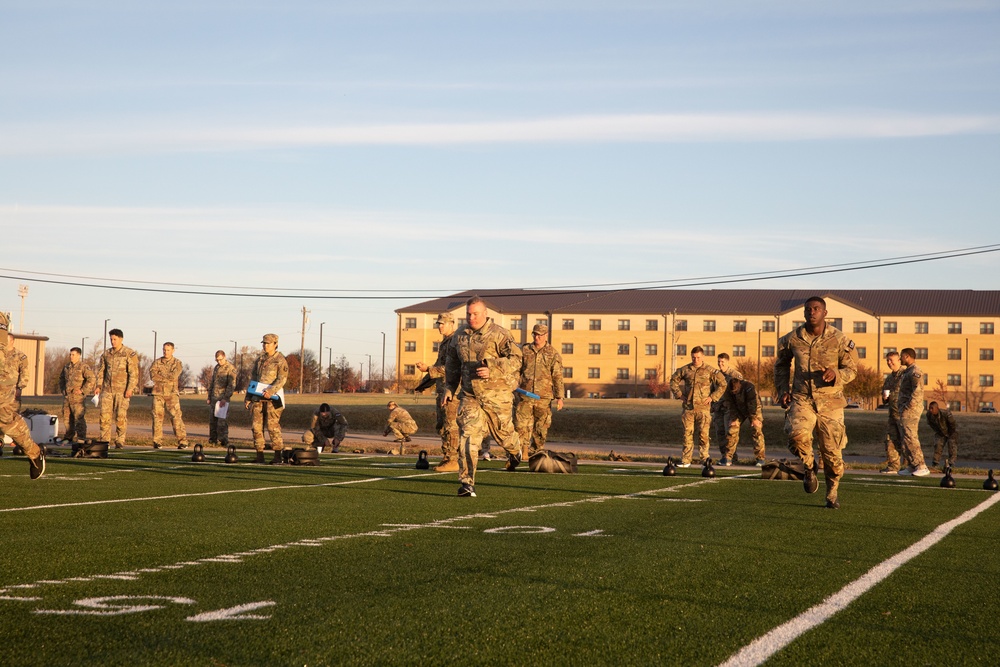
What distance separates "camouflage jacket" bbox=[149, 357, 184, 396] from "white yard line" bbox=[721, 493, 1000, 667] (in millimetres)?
19716

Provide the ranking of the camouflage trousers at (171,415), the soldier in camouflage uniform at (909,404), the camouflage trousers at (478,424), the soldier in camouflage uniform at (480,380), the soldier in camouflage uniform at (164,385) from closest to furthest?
the camouflage trousers at (478,424), the soldier in camouflage uniform at (480,380), the soldier in camouflage uniform at (909,404), the camouflage trousers at (171,415), the soldier in camouflage uniform at (164,385)

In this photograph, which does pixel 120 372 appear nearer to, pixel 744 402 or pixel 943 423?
pixel 744 402

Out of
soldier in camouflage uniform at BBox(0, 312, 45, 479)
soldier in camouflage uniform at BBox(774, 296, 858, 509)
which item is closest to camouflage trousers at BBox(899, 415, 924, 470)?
soldier in camouflage uniform at BBox(774, 296, 858, 509)

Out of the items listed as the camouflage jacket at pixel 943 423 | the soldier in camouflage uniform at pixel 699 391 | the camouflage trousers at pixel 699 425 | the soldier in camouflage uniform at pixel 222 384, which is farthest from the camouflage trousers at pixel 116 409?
the camouflage jacket at pixel 943 423

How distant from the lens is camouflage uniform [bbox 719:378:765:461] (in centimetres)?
2344

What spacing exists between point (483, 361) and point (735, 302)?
356 ft

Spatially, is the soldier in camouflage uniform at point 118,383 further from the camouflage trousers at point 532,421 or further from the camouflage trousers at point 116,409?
the camouflage trousers at point 532,421

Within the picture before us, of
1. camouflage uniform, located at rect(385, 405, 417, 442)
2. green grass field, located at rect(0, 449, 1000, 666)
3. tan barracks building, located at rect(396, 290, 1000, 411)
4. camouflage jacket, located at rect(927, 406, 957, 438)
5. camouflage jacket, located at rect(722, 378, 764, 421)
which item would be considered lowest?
green grass field, located at rect(0, 449, 1000, 666)

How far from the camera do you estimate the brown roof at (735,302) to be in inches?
4523

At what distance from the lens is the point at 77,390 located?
25391mm

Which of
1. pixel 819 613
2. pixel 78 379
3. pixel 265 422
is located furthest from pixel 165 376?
pixel 819 613

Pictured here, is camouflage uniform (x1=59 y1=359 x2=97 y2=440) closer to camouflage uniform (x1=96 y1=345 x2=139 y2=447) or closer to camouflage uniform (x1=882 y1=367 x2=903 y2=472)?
camouflage uniform (x1=96 y1=345 x2=139 y2=447)

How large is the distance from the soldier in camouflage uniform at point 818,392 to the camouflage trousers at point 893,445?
390 inches

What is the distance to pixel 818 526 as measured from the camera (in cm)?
1058
